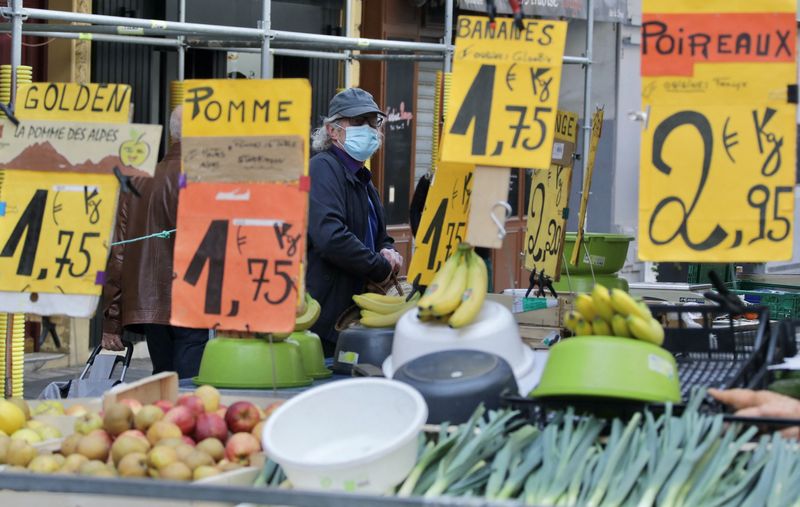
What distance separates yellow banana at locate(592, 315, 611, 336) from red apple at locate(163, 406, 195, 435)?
1346 mm

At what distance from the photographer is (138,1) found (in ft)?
32.4

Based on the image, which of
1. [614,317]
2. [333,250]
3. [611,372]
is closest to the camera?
[611,372]

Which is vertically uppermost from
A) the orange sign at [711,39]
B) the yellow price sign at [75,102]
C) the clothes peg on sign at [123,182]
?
the orange sign at [711,39]

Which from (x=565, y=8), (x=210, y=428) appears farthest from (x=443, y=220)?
(x=565, y=8)

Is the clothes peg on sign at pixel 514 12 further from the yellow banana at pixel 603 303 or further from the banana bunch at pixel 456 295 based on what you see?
the yellow banana at pixel 603 303

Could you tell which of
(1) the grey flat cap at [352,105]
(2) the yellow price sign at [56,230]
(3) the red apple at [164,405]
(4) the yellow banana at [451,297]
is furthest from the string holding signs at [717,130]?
(1) the grey flat cap at [352,105]

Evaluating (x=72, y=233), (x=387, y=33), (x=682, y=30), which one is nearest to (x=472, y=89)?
(x=682, y=30)

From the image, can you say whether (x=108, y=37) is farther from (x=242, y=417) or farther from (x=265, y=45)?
(x=242, y=417)

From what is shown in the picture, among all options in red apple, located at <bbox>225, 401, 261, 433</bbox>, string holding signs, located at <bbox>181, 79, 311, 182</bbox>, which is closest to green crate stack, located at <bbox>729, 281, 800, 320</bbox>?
string holding signs, located at <bbox>181, 79, 311, 182</bbox>

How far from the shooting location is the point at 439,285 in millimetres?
4348

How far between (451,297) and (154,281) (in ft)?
8.73

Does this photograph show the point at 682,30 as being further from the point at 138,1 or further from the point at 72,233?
the point at 138,1

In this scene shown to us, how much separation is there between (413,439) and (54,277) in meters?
1.87

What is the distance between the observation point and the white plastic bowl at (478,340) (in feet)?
13.5
